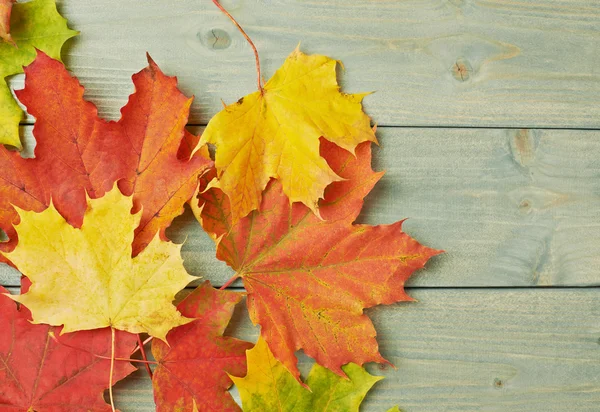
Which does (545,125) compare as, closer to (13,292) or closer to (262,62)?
(262,62)

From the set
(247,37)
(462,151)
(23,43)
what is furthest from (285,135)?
(23,43)

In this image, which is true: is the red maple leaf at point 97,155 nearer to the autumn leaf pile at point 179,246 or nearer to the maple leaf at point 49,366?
the autumn leaf pile at point 179,246

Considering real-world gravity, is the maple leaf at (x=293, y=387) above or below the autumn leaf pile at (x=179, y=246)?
below

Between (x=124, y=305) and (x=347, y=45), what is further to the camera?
(x=347, y=45)

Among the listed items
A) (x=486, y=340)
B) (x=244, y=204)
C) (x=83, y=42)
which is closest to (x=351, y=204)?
(x=244, y=204)

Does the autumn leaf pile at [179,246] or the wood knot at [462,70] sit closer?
the autumn leaf pile at [179,246]

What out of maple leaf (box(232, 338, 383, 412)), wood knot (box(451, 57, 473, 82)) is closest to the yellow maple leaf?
maple leaf (box(232, 338, 383, 412))

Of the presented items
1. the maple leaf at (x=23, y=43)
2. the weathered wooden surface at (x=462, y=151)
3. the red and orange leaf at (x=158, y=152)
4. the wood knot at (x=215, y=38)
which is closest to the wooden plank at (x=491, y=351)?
the weathered wooden surface at (x=462, y=151)
